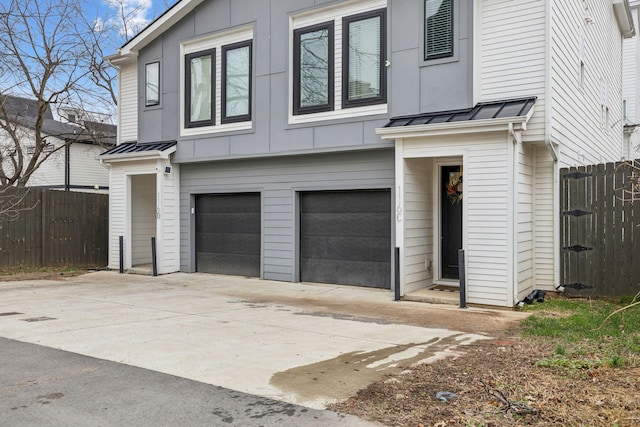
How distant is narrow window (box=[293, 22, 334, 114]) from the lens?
11.1 meters

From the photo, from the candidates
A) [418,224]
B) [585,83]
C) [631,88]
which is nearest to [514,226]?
[418,224]

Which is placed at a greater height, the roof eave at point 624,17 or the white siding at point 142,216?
the roof eave at point 624,17

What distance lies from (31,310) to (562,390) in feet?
25.0

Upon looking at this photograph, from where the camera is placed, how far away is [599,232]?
29.8ft

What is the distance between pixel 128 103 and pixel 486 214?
10.2 m

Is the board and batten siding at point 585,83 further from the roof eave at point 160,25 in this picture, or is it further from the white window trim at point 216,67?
the roof eave at point 160,25

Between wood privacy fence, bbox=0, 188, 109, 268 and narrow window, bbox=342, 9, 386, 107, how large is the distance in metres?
8.76

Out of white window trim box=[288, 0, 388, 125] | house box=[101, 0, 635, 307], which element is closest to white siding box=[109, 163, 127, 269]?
house box=[101, 0, 635, 307]

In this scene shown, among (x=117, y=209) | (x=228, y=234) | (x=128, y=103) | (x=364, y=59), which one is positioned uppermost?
(x=364, y=59)

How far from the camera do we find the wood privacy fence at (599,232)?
8.80 meters

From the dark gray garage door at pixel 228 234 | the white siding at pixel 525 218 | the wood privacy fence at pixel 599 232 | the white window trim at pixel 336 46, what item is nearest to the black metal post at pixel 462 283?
the white siding at pixel 525 218

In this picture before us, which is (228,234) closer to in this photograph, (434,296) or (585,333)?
(434,296)

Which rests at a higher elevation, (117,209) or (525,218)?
(117,209)

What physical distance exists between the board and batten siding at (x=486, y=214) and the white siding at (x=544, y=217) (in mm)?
1361
